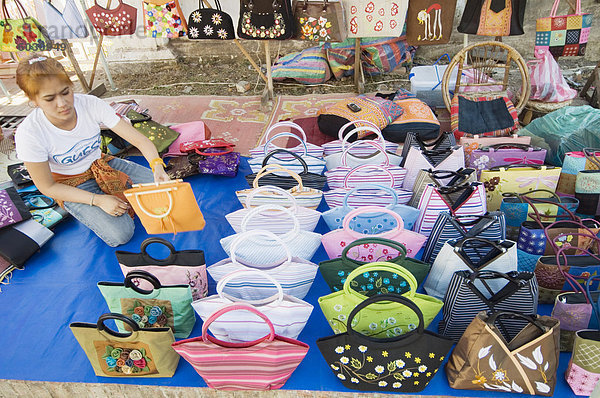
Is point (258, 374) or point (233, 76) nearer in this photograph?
point (258, 374)

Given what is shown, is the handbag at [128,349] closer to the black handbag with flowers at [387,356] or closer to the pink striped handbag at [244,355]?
the pink striped handbag at [244,355]

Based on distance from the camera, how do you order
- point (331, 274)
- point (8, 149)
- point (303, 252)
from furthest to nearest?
point (8, 149), point (303, 252), point (331, 274)

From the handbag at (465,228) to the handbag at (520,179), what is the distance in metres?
0.54

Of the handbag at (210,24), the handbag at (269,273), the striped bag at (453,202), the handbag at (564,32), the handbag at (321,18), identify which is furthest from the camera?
the handbag at (210,24)

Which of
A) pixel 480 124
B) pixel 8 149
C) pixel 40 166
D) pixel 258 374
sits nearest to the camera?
pixel 258 374

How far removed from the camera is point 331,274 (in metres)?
1.97

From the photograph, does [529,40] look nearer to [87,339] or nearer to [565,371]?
[565,371]

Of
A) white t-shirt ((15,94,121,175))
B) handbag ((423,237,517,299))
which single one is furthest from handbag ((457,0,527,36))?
white t-shirt ((15,94,121,175))

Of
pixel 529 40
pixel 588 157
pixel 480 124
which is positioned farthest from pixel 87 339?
pixel 529 40

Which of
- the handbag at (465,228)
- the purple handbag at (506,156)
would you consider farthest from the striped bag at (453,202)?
the purple handbag at (506,156)

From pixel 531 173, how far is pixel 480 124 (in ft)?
3.76

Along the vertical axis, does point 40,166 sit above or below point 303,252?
above

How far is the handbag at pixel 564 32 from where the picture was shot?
11.5 feet

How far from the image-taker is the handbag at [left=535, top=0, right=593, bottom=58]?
350cm
